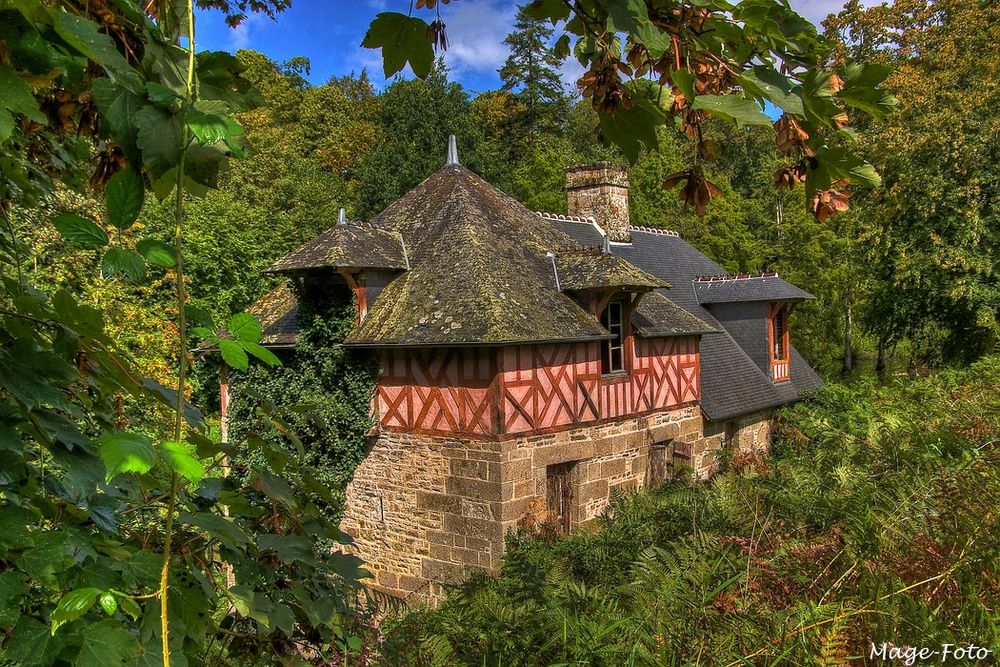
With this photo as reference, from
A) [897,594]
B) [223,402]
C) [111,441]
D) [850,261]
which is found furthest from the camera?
[850,261]

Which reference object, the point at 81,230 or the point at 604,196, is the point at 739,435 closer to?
the point at 604,196

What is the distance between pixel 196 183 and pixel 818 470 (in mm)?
3862

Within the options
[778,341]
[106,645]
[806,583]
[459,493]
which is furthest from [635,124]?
[778,341]

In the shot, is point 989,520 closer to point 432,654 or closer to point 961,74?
point 432,654

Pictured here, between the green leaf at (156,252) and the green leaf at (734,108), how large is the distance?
89 cm

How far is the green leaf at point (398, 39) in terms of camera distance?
1.42m

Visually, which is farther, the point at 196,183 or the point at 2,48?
the point at 196,183

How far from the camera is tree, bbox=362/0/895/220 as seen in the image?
3.90 feet

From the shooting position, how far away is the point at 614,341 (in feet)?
37.9

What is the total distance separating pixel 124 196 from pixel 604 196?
15.7 meters

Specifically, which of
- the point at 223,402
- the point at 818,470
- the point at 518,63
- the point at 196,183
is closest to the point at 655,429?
the point at 223,402

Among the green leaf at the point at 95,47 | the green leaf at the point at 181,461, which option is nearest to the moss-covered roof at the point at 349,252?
the green leaf at the point at 95,47

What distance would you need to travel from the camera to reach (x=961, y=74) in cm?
1911

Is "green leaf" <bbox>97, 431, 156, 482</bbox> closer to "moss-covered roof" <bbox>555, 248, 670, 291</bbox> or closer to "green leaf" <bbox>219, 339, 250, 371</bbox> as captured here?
"green leaf" <bbox>219, 339, 250, 371</bbox>
